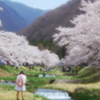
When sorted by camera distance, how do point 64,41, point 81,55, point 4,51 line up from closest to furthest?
1. point 81,55
2. point 64,41
3. point 4,51

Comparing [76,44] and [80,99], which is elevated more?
[76,44]

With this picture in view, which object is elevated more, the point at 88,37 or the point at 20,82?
the point at 88,37

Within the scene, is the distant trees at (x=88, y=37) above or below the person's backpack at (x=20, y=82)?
above

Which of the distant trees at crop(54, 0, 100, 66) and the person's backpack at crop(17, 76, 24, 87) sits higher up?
the distant trees at crop(54, 0, 100, 66)

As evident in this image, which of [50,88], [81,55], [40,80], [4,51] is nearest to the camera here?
[81,55]

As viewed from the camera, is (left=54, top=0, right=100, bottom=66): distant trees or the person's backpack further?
(left=54, top=0, right=100, bottom=66): distant trees

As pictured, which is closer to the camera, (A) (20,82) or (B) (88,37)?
(A) (20,82)

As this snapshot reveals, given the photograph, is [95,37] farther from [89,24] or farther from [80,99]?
[80,99]

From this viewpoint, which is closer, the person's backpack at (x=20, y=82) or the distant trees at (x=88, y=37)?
the person's backpack at (x=20, y=82)

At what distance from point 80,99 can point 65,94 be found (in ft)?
19.8

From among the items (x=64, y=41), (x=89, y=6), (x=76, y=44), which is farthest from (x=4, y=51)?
(x=89, y=6)

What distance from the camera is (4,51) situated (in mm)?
34531

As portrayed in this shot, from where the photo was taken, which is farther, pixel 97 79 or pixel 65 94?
pixel 97 79

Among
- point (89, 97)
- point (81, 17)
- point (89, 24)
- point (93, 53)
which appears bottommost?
point (89, 97)
